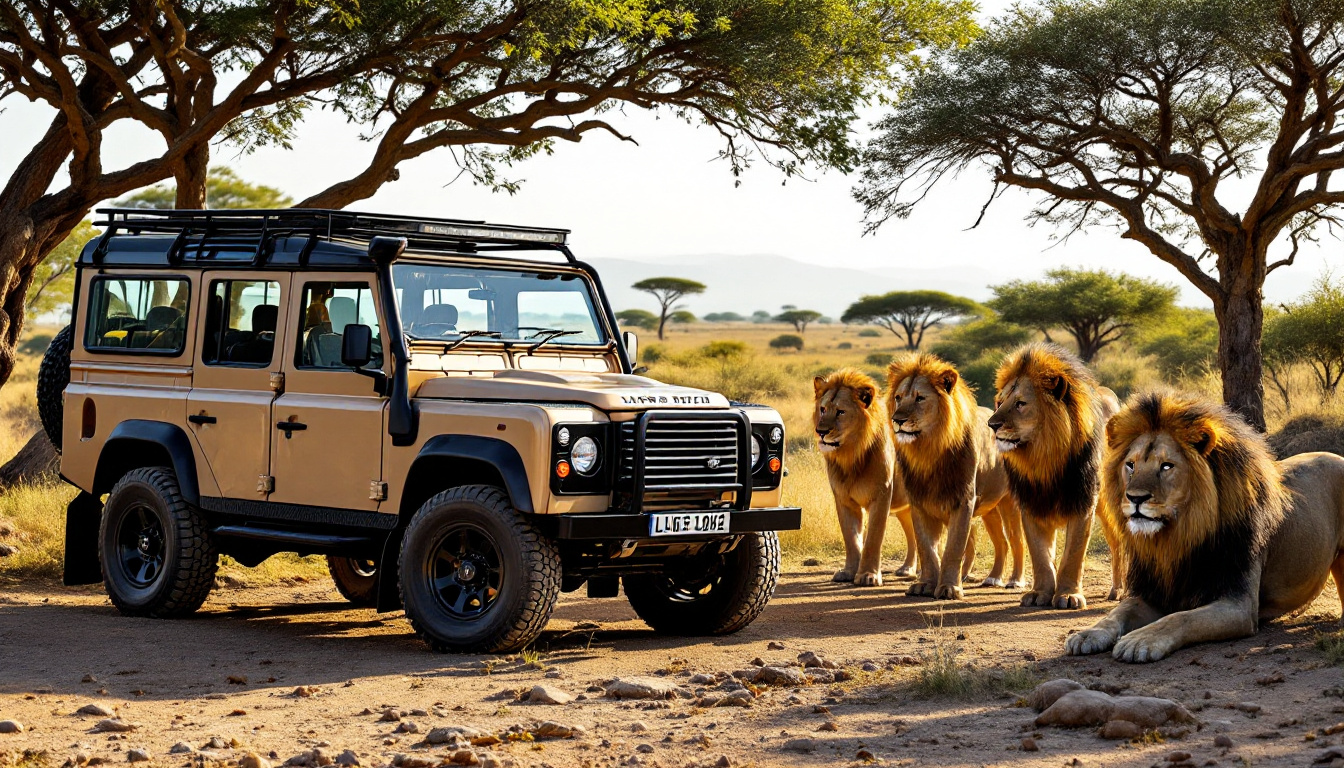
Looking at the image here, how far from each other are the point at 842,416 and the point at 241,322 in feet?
14.2

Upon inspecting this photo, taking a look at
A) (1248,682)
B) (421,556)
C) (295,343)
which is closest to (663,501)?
(421,556)

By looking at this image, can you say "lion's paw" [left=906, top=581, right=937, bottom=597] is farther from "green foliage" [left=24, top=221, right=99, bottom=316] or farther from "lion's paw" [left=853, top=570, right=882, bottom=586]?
"green foliage" [left=24, top=221, right=99, bottom=316]

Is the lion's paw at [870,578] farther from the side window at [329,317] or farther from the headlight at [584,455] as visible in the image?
the side window at [329,317]

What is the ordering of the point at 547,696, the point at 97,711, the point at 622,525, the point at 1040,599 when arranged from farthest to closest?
the point at 1040,599, the point at 622,525, the point at 547,696, the point at 97,711

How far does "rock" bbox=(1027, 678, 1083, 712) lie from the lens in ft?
20.5

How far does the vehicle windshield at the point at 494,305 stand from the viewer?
829 cm

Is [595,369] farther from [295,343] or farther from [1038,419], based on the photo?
[1038,419]

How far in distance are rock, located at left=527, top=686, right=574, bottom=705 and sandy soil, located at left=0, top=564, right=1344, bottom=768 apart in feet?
0.17

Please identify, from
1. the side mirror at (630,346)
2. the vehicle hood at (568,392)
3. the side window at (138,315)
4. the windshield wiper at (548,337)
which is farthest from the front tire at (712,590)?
the side window at (138,315)

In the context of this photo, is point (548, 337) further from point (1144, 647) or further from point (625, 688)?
point (1144, 647)

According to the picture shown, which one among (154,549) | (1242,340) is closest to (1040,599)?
(154,549)

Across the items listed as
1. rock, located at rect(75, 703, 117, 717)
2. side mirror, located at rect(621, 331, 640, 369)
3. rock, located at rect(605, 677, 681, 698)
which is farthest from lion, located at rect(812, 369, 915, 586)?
rock, located at rect(75, 703, 117, 717)

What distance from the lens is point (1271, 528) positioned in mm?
7777

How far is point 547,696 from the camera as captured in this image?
6531mm
